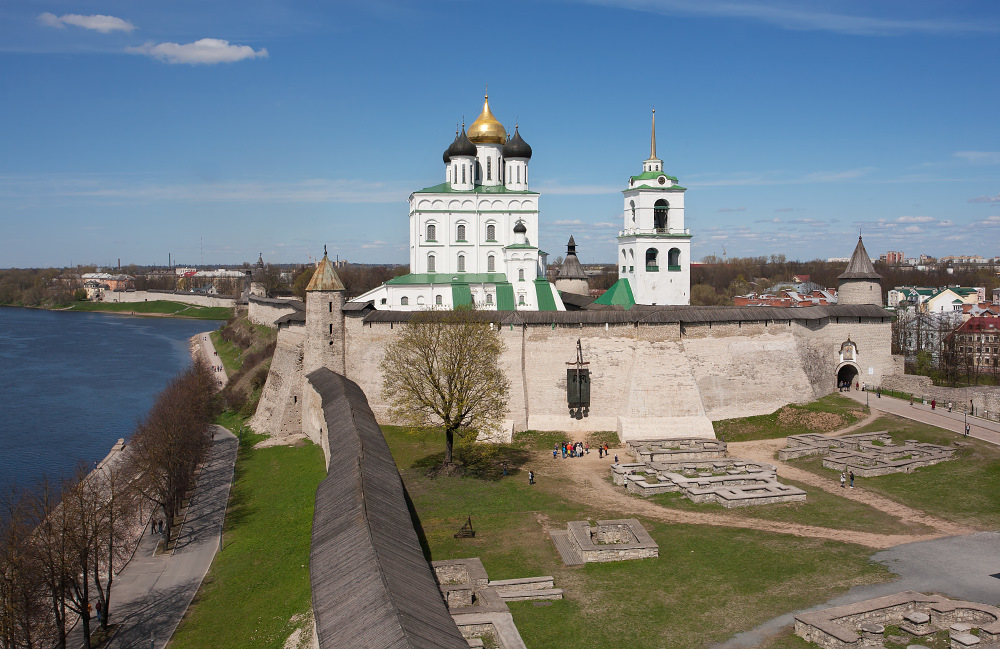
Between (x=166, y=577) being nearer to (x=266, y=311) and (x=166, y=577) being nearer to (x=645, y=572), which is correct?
(x=645, y=572)

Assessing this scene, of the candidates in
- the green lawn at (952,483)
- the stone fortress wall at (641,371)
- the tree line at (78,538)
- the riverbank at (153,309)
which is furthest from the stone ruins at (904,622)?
the riverbank at (153,309)

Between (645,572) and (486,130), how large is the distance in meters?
20.8

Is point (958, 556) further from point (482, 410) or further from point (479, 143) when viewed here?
point (479, 143)

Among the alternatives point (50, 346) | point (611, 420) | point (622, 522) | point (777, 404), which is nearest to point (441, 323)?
point (611, 420)

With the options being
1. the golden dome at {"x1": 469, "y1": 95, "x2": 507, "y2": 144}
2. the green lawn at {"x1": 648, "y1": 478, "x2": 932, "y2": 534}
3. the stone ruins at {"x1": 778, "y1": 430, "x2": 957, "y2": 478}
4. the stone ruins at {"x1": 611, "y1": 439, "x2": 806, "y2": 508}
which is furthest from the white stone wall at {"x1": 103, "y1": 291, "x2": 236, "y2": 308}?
the green lawn at {"x1": 648, "y1": 478, "x2": 932, "y2": 534}

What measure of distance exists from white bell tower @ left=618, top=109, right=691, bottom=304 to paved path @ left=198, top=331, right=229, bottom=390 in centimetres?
1852

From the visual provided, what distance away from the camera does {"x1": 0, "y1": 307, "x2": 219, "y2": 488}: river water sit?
24.7m

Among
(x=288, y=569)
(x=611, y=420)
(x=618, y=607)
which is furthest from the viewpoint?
(x=611, y=420)

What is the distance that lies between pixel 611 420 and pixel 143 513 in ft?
41.4

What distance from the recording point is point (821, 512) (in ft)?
48.0

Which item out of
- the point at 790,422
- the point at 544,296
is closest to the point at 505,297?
the point at 544,296

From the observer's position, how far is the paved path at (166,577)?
41.3 feet

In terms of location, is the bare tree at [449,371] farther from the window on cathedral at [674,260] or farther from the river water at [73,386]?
the window on cathedral at [674,260]

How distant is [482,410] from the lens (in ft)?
60.2
